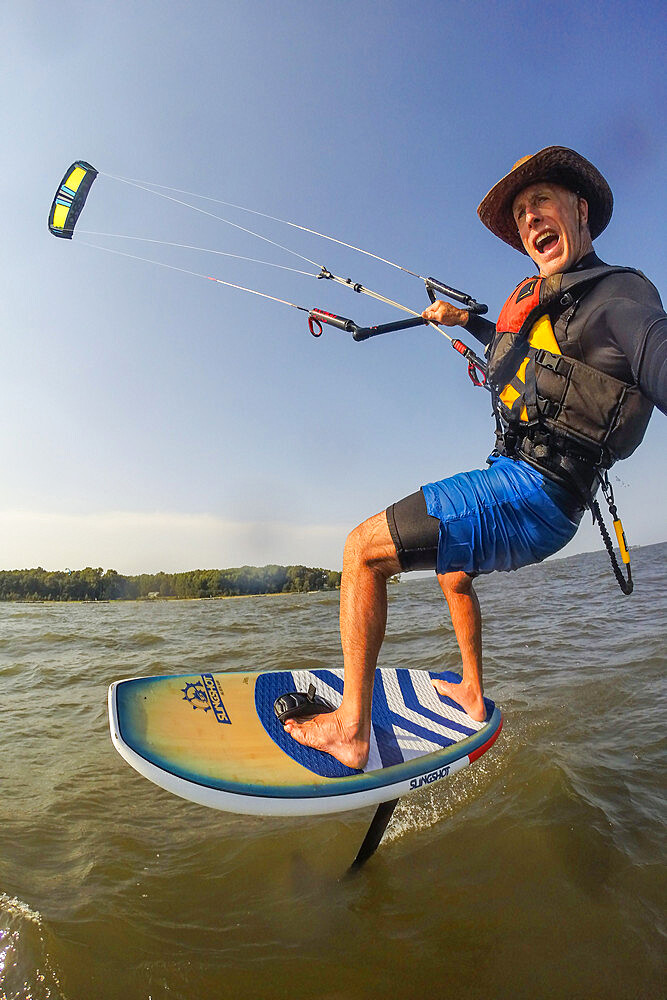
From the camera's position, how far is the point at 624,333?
2.09 meters

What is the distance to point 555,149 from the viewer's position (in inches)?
99.7

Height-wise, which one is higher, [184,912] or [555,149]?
[555,149]

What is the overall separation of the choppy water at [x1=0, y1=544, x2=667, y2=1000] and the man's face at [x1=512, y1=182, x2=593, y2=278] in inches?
119

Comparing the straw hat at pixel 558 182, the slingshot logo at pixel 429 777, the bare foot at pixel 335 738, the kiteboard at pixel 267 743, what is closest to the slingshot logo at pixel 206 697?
the kiteboard at pixel 267 743

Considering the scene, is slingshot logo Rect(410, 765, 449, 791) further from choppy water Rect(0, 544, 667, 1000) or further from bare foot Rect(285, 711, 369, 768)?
choppy water Rect(0, 544, 667, 1000)

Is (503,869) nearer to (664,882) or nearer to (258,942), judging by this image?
(664,882)

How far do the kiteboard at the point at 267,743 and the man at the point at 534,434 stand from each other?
176mm

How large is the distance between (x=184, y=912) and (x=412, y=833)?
1324 mm

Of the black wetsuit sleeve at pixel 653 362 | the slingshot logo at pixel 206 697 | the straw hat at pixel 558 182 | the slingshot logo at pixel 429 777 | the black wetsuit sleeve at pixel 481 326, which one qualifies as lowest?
the slingshot logo at pixel 429 777

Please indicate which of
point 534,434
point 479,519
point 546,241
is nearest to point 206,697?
point 479,519

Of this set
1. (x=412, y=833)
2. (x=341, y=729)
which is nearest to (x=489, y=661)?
(x=412, y=833)

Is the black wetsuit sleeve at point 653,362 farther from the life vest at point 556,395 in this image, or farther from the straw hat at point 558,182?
the straw hat at point 558,182

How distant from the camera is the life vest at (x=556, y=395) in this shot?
7.54 feet

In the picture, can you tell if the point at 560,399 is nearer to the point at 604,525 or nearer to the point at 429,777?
the point at 604,525
